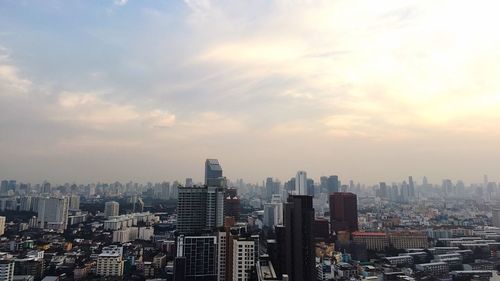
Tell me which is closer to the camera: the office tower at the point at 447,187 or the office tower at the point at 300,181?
the office tower at the point at 300,181

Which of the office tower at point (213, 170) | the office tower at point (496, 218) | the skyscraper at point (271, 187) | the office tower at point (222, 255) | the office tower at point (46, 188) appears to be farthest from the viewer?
the skyscraper at point (271, 187)

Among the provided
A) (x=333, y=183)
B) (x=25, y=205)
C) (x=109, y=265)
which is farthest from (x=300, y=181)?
(x=25, y=205)

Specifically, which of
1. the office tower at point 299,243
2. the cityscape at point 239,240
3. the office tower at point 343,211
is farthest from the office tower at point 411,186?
the office tower at point 299,243

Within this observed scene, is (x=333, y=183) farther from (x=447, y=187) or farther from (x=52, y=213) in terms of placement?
(x=52, y=213)

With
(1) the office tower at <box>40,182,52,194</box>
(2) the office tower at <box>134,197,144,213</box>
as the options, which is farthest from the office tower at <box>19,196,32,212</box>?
(1) the office tower at <box>40,182,52,194</box>

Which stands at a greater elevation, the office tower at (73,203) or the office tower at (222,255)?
the office tower at (73,203)

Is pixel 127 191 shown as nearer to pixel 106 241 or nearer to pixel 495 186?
pixel 106 241

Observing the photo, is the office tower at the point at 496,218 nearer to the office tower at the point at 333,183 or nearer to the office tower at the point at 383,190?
the office tower at the point at 333,183
